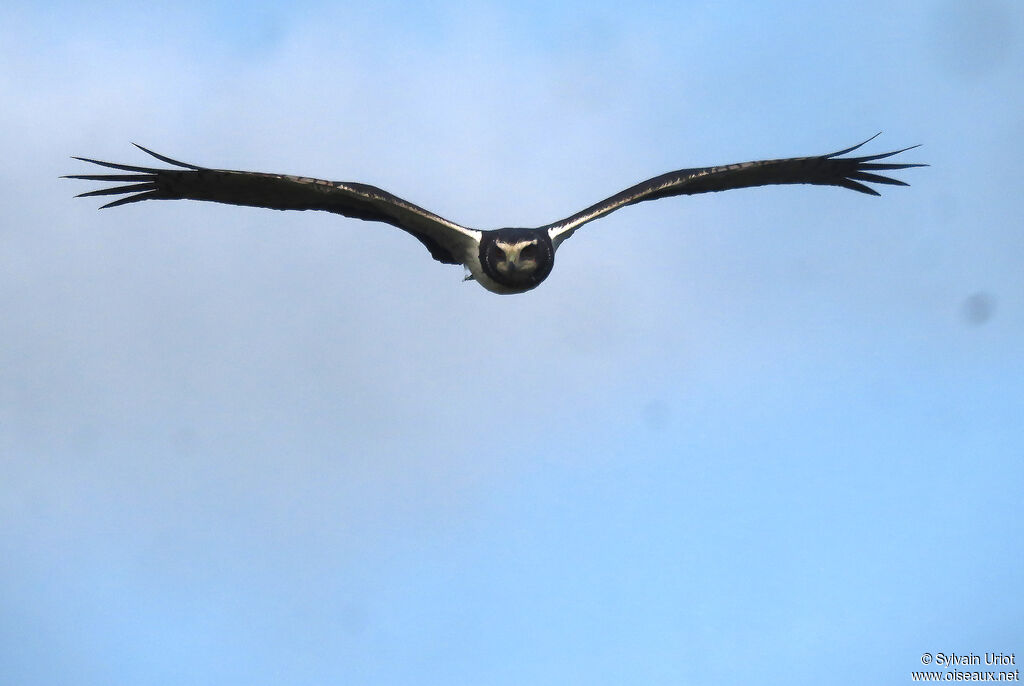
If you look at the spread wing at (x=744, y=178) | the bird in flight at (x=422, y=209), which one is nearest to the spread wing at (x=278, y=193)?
the bird in flight at (x=422, y=209)

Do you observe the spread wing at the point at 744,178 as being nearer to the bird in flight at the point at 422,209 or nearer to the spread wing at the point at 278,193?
the bird in flight at the point at 422,209

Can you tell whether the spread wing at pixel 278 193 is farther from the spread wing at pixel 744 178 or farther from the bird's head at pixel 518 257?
the spread wing at pixel 744 178

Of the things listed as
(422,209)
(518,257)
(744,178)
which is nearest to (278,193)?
(422,209)

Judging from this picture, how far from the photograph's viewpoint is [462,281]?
18.5 meters

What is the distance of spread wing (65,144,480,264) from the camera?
17.1 m

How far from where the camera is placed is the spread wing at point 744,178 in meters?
18.2

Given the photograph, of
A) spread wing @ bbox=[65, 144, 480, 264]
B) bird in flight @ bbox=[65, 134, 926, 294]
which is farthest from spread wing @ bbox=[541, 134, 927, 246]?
spread wing @ bbox=[65, 144, 480, 264]

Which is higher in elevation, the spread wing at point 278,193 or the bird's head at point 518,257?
the spread wing at point 278,193

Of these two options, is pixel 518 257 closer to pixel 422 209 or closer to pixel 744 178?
pixel 422 209

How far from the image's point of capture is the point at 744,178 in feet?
64.2

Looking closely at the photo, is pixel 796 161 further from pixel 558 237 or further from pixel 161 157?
pixel 161 157

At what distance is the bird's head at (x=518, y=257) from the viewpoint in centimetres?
1736

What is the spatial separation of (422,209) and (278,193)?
2.03 metres

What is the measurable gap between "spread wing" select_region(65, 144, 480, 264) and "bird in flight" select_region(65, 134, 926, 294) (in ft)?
0.04
